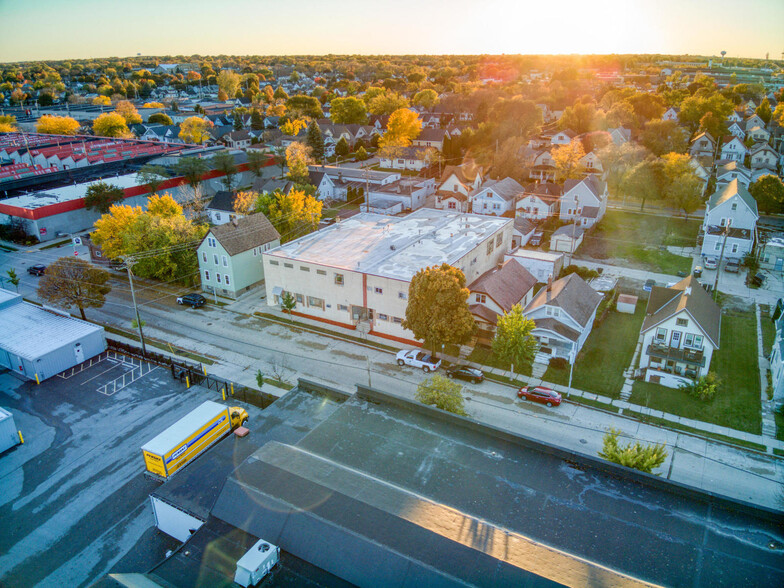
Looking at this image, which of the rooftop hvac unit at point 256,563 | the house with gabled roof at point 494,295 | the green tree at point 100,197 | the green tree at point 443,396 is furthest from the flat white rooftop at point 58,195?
the rooftop hvac unit at point 256,563

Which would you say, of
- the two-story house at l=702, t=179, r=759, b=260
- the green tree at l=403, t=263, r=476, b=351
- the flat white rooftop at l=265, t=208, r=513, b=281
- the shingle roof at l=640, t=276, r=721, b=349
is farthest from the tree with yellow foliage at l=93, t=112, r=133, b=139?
the shingle roof at l=640, t=276, r=721, b=349

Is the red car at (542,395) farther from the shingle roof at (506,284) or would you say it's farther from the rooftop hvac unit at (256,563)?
the rooftop hvac unit at (256,563)

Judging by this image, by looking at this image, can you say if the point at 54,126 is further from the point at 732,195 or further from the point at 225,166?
the point at 732,195

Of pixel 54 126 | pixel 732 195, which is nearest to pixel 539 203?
pixel 732 195

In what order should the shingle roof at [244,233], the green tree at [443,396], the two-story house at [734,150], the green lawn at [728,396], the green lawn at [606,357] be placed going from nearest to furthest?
the green tree at [443,396], the green lawn at [728,396], the green lawn at [606,357], the shingle roof at [244,233], the two-story house at [734,150]

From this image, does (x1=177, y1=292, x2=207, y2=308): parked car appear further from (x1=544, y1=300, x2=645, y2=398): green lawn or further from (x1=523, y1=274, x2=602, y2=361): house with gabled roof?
(x1=544, y1=300, x2=645, y2=398): green lawn
